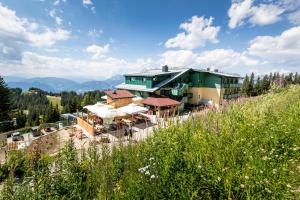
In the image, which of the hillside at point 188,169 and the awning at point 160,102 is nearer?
the hillside at point 188,169

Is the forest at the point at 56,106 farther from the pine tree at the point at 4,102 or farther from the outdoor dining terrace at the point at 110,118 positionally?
the outdoor dining terrace at the point at 110,118

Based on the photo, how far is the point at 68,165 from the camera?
13.9ft

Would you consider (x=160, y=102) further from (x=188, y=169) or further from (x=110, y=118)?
(x=188, y=169)

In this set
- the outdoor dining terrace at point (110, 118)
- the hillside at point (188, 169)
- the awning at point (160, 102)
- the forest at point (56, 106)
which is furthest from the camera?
the awning at point (160, 102)

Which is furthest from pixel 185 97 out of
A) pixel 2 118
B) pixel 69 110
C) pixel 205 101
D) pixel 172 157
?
pixel 69 110

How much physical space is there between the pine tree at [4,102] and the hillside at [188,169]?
50216 millimetres

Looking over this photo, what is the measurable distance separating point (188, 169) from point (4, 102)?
5442cm

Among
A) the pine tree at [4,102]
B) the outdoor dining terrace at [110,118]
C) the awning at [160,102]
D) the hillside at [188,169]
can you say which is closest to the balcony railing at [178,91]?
the awning at [160,102]

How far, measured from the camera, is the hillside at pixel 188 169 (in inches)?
118

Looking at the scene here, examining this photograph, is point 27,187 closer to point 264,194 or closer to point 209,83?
point 264,194

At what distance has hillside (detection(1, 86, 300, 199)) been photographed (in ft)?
9.84

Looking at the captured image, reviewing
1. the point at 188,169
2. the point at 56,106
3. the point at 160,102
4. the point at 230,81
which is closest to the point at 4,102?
the point at 56,106

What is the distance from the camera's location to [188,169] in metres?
3.45

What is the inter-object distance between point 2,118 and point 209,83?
159 feet
